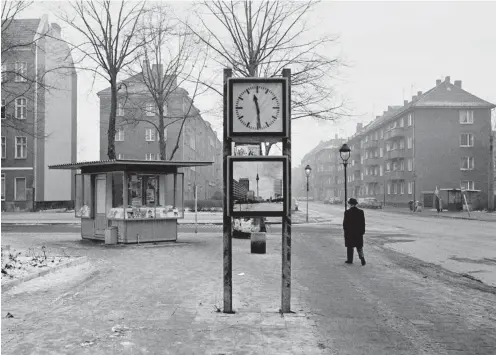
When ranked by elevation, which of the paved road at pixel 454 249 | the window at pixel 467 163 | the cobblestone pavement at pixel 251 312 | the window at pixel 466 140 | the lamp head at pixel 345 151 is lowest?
the paved road at pixel 454 249

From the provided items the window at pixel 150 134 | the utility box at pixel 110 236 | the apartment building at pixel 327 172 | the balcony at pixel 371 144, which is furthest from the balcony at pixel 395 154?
the utility box at pixel 110 236

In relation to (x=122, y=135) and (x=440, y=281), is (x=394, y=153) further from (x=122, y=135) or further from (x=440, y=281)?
(x=440, y=281)

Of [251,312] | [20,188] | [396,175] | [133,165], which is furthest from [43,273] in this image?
[396,175]

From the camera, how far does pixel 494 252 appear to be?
53.5ft

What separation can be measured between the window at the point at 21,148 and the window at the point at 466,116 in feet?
150

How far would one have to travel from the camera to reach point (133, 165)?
16.9 meters

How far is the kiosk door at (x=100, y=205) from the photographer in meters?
17.8

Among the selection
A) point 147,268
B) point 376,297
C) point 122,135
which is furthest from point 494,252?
point 122,135

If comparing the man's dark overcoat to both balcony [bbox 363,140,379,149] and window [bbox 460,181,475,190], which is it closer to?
window [bbox 460,181,475,190]

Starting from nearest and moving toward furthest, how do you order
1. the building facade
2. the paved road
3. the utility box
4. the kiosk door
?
1. the paved road
2. the utility box
3. the kiosk door
4. the building facade

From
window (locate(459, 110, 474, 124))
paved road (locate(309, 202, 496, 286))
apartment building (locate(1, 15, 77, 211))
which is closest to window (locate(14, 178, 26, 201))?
apartment building (locate(1, 15, 77, 211))

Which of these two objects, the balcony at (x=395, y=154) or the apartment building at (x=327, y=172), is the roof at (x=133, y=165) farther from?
the apartment building at (x=327, y=172)

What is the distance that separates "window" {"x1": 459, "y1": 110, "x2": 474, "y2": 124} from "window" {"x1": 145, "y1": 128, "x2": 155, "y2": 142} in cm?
3426

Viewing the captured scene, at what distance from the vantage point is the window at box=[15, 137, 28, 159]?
4819cm
